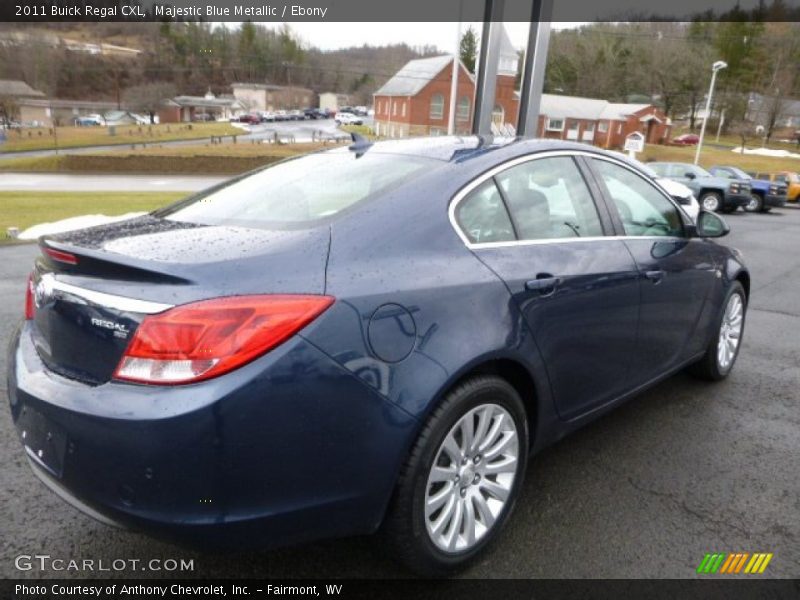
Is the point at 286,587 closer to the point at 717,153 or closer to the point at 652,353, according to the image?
the point at 652,353

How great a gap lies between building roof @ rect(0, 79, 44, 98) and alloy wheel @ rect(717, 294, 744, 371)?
2584 inches

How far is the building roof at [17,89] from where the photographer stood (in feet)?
180

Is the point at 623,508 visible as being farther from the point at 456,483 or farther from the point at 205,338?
the point at 205,338

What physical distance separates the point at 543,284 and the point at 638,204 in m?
1.24

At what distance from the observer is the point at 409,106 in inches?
2064

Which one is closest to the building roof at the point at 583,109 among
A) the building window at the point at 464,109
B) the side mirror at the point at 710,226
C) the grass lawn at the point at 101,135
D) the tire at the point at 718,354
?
Answer: the building window at the point at 464,109

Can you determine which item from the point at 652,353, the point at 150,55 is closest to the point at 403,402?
the point at 652,353

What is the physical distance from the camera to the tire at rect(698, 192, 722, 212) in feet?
65.1

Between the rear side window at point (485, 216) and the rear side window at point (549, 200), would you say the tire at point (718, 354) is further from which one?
the rear side window at point (485, 216)

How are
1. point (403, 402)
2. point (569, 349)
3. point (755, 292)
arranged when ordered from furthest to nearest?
point (755, 292) → point (569, 349) → point (403, 402)

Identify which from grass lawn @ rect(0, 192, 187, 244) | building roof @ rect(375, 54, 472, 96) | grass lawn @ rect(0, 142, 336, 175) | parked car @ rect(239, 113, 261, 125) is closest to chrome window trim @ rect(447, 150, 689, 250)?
grass lawn @ rect(0, 192, 187, 244)

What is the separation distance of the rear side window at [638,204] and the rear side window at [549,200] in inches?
9.4

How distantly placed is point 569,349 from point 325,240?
47.2 inches

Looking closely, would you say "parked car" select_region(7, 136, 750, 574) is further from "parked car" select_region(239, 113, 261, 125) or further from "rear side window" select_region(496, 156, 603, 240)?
"parked car" select_region(239, 113, 261, 125)
